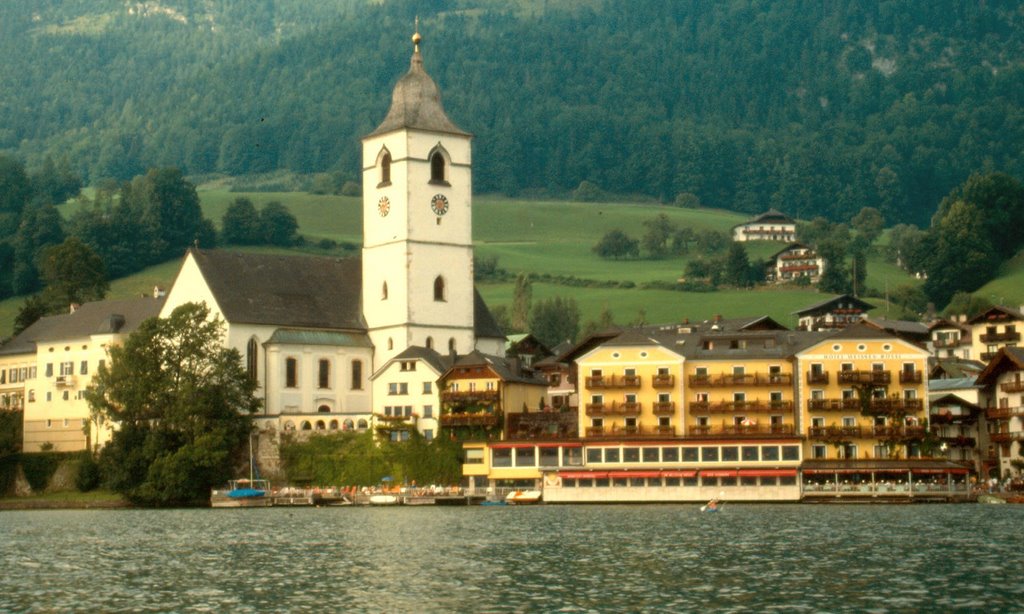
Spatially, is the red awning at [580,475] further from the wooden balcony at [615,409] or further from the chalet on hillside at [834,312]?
the chalet on hillside at [834,312]

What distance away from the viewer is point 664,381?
106 m

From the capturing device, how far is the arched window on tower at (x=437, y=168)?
120 meters

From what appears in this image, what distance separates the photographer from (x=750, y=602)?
48.5 m

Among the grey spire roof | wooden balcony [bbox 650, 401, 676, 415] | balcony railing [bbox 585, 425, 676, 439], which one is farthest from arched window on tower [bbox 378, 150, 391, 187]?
wooden balcony [bbox 650, 401, 676, 415]

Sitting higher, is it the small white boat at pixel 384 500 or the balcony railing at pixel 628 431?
the balcony railing at pixel 628 431

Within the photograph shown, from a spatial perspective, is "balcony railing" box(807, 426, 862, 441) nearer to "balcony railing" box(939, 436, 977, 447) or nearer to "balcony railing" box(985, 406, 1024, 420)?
"balcony railing" box(939, 436, 977, 447)

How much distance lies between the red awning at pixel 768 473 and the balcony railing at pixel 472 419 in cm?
1498

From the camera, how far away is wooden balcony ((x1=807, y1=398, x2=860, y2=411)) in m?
103

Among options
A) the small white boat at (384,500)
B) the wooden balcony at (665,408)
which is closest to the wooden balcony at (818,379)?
the wooden balcony at (665,408)

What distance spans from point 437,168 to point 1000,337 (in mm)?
44839

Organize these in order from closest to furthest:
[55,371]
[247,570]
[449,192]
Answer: [247,570]
[449,192]
[55,371]

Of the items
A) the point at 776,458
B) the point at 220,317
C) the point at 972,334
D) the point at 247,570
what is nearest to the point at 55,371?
the point at 220,317

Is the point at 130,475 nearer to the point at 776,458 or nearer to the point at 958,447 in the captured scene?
the point at 776,458

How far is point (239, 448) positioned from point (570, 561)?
5321cm
